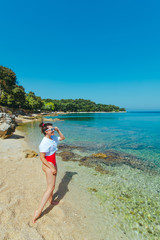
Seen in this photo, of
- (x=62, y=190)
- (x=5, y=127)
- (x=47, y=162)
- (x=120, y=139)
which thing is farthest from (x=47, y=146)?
(x=120, y=139)

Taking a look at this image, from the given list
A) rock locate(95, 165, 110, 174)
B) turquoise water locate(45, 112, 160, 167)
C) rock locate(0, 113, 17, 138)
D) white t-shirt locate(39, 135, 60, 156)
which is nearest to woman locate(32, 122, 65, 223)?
Result: white t-shirt locate(39, 135, 60, 156)

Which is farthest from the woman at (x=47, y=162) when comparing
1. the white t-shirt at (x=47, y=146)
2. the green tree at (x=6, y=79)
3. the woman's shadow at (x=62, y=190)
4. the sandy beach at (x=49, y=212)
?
the green tree at (x=6, y=79)

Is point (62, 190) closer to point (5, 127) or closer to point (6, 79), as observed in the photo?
point (5, 127)

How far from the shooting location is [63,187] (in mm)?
5926

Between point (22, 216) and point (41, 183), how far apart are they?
219cm

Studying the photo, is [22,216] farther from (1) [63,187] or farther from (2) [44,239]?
(1) [63,187]

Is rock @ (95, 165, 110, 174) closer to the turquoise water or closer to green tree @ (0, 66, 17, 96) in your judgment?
the turquoise water

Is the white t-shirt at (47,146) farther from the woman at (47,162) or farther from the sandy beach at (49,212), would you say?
the sandy beach at (49,212)

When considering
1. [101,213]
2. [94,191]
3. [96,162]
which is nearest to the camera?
[101,213]

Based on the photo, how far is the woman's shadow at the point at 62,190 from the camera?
427cm

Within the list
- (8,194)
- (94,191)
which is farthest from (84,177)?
(8,194)

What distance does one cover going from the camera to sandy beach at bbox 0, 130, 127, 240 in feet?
10.9

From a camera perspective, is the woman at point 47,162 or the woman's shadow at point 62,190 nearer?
the woman at point 47,162

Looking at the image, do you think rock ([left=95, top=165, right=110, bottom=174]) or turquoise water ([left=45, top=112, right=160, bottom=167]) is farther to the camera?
turquoise water ([left=45, top=112, right=160, bottom=167])
